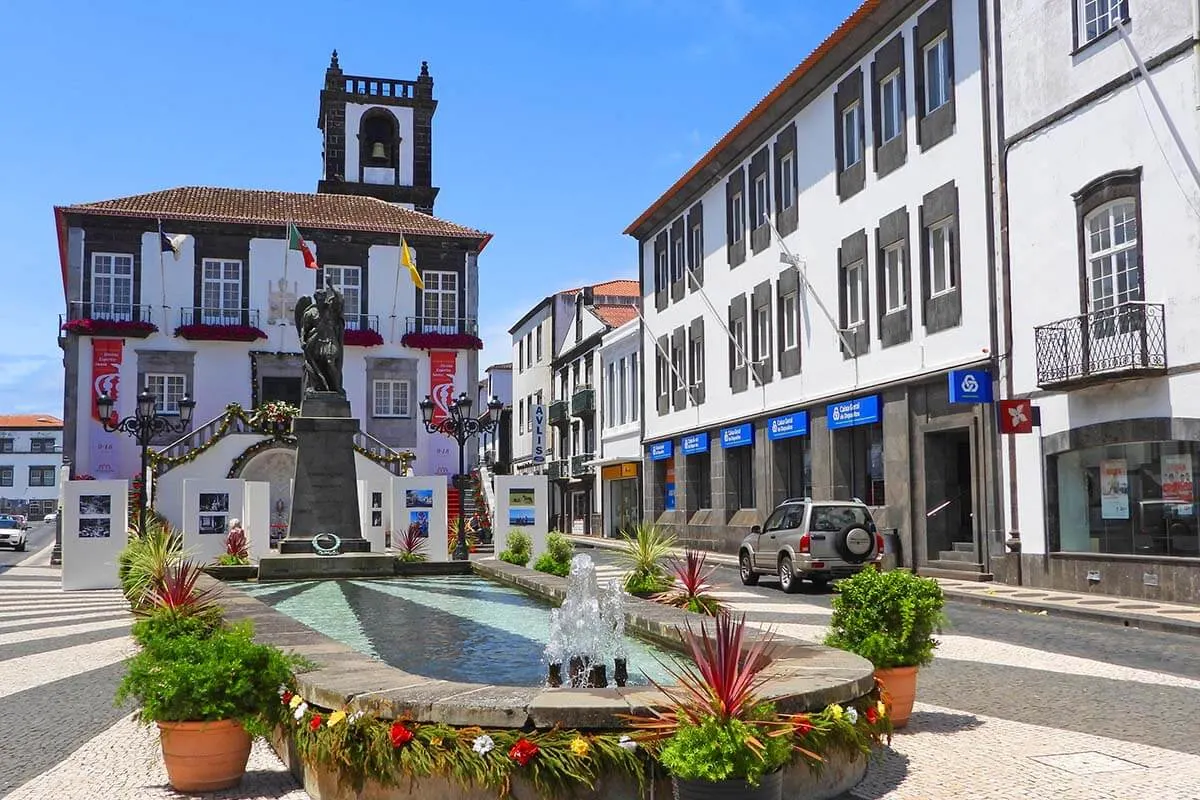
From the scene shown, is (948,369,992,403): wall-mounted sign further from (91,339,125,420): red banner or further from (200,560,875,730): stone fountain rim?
(91,339,125,420): red banner

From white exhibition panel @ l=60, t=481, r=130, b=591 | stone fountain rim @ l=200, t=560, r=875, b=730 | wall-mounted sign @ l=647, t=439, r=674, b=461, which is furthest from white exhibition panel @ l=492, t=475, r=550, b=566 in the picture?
stone fountain rim @ l=200, t=560, r=875, b=730

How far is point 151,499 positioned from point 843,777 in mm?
33304

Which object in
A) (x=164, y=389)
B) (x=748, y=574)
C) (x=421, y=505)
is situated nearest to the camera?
(x=748, y=574)

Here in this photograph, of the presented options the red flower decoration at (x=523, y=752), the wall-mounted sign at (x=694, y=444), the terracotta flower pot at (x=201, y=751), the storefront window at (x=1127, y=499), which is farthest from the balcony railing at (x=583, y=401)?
the red flower decoration at (x=523, y=752)

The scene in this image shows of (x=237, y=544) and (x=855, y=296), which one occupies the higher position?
(x=855, y=296)

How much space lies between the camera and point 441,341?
149 ft

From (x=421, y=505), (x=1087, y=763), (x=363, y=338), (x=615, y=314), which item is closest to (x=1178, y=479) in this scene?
(x=1087, y=763)

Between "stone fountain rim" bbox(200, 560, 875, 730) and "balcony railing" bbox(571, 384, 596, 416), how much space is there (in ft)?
147

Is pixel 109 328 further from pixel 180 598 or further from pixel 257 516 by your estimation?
pixel 180 598

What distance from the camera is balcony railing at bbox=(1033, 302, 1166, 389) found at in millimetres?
17656

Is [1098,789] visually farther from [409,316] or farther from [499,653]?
[409,316]

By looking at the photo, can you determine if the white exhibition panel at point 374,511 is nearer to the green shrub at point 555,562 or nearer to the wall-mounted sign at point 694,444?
the wall-mounted sign at point 694,444

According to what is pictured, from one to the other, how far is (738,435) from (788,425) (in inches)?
149

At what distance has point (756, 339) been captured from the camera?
3400 cm
